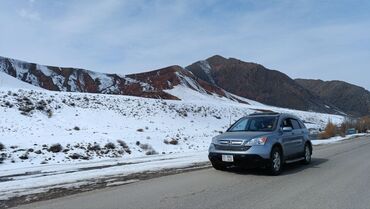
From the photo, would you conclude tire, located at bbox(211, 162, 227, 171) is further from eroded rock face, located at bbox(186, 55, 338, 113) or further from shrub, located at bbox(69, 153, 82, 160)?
eroded rock face, located at bbox(186, 55, 338, 113)

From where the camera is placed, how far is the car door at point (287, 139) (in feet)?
43.7

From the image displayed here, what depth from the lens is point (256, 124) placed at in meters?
13.4

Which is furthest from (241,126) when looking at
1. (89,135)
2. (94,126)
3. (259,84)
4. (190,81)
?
(259,84)

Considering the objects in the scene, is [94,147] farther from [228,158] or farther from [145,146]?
[228,158]

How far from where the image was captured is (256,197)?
915cm

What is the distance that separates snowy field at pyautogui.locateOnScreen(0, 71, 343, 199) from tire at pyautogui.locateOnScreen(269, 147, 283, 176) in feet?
13.8

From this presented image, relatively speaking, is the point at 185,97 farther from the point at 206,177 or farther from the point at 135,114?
the point at 206,177

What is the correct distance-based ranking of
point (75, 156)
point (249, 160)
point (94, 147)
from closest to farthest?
point (249, 160) < point (75, 156) < point (94, 147)

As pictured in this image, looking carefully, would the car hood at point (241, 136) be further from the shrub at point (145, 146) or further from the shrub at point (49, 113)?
the shrub at point (49, 113)

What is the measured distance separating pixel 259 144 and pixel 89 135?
14.9 meters

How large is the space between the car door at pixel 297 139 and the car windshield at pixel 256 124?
1220 millimetres

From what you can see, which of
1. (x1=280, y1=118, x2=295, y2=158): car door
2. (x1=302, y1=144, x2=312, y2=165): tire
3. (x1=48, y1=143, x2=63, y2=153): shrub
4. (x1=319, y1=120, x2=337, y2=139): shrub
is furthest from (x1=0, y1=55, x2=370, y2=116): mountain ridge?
(x1=280, y1=118, x2=295, y2=158): car door

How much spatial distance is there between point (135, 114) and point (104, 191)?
29.5 metres

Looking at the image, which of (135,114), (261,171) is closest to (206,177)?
(261,171)
